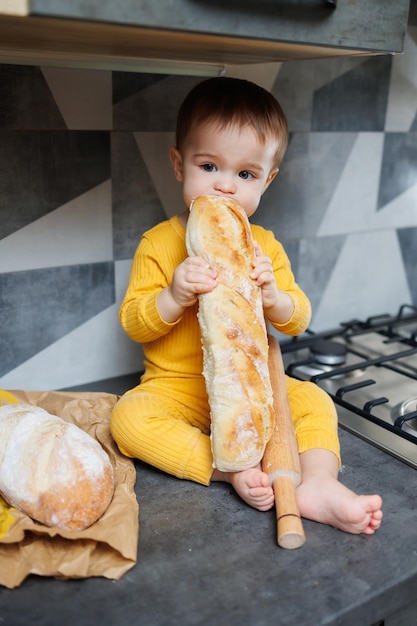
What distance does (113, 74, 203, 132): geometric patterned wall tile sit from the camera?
109cm

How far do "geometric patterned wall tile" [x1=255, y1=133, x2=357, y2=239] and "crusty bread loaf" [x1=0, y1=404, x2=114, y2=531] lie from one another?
676 mm

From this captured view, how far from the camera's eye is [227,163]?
0.92 m

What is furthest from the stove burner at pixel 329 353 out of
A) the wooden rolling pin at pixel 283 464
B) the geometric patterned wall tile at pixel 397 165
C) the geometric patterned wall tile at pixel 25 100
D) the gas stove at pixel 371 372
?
the geometric patterned wall tile at pixel 25 100

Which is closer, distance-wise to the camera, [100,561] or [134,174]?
[100,561]

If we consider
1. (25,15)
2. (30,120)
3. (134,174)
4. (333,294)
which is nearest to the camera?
(25,15)

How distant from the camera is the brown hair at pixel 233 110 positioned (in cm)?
92

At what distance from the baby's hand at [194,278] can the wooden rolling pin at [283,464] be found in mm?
184

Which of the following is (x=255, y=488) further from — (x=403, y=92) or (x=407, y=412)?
(x=403, y=92)

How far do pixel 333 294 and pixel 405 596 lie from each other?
87cm

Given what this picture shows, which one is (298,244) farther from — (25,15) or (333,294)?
(25,15)

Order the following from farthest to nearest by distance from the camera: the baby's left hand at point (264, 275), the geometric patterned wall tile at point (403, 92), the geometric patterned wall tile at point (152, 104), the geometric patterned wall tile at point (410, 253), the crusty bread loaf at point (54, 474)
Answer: the geometric patterned wall tile at point (410, 253)
the geometric patterned wall tile at point (403, 92)
the geometric patterned wall tile at point (152, 104)
the baby's left hand at point (264, 275)
the crusty bread loaf at point (54, 474)

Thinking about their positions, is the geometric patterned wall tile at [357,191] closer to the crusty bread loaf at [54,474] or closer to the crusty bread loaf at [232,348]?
the crusty bread loaf at [232,348]

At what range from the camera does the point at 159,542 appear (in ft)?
2.49

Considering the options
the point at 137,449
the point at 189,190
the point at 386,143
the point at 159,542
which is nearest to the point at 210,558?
the point at 159,542
